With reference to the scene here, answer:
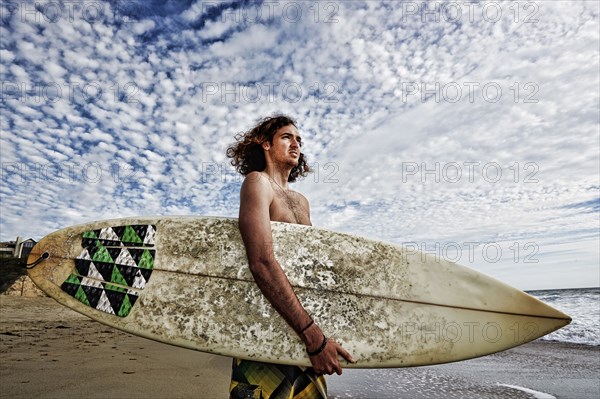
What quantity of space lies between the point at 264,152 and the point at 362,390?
99.4 inches

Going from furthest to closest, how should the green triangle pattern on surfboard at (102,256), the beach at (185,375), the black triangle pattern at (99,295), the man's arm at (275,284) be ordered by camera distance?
the beach at (185,375) → the green triangle pattern on surfboard at (102,256) → the black triangle pattern at (99,295) → the man's arm at (275,284)

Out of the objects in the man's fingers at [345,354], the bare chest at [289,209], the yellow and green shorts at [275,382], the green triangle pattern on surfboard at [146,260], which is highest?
the bare chest at [289,209]

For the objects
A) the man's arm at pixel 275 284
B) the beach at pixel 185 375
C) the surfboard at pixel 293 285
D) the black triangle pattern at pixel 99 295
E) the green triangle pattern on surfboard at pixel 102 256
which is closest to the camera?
the man's arm at pixel 275 284

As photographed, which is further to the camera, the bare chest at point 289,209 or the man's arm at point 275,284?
the bare chest at point 289,209

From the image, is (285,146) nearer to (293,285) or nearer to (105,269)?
(293,285)

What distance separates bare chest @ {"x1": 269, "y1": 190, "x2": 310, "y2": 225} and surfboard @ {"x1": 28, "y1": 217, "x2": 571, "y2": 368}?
6 centimetres

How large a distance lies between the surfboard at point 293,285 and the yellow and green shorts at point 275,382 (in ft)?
0.15

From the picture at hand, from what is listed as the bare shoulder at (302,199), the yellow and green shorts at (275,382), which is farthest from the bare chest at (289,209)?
the yellow and green shorts at (275,382)

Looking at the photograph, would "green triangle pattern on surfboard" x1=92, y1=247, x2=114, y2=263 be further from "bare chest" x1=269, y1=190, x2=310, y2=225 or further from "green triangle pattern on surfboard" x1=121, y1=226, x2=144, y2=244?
"bare chest" x1=269, y1=190, x2=310, y2=225

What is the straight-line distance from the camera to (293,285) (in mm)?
1677

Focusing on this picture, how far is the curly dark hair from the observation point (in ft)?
6.65

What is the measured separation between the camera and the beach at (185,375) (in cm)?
269

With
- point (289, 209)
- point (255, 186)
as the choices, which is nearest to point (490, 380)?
point (289, 209)

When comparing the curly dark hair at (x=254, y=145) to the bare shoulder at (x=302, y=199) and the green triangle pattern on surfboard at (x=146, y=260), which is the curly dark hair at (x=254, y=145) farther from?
the green triangle pattern on surfboard at (x=146, y=260)
